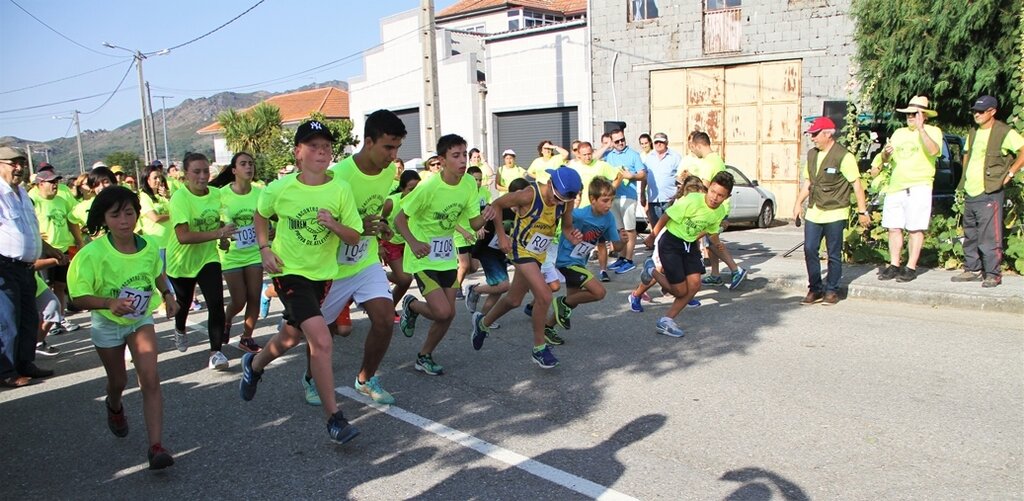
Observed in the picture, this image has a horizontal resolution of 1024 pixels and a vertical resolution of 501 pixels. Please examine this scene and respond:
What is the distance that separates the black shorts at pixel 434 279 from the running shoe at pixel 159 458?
208 centimetres

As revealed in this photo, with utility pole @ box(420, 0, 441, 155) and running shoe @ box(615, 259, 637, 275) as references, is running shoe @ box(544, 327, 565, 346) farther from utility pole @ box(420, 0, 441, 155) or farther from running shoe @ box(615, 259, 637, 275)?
utility pole @ box(420, 0, 441, 155)

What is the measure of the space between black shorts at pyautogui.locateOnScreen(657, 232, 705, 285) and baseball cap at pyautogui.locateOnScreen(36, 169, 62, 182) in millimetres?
6815

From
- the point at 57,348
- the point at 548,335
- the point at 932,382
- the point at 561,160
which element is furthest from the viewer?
the point at 561,160

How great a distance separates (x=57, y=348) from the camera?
8.20 meters

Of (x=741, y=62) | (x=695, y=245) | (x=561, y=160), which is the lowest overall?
(x=695, y=245)

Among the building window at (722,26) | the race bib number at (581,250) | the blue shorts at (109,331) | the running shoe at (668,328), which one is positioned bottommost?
the running shoe at (668,328)

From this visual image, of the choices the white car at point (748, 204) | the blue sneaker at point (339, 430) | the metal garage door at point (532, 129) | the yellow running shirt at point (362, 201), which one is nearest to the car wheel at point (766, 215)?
the white car at point (748, 204)

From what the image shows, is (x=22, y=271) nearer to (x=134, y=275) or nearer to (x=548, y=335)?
(x=134, y=275)

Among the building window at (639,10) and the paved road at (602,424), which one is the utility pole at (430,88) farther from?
the paved road at (602,424)

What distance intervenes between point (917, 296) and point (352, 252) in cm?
614

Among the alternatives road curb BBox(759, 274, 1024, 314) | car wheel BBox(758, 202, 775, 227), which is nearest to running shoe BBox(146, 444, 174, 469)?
road curb BBox(759, 274, 1024, 314)

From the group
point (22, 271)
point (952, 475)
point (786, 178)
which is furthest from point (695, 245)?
point (786, 178)

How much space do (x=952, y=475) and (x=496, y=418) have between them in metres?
2.59

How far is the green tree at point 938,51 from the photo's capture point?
1385 centimetres
